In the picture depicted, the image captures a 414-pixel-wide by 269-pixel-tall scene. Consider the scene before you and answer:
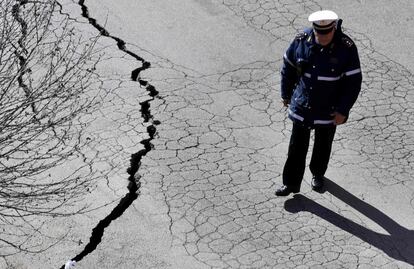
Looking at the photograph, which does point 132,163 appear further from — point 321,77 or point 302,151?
point 321,77

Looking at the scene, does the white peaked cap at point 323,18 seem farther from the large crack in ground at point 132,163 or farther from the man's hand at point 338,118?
the large crack in ground at point 132,163

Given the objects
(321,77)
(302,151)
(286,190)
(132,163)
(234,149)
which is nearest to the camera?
(321,77)

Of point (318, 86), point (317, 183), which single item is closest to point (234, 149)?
point (317, 183)

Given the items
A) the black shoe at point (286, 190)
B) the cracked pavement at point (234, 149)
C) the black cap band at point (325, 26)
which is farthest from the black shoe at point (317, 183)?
the black cap band at point (325, 26)

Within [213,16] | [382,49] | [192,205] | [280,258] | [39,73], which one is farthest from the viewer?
[213,16]

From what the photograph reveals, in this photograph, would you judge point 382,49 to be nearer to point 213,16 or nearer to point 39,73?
point 213,16

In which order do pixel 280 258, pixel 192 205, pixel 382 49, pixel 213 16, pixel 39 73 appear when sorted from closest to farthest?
pixel 280 258
pixel 192 205
pixel 39 73
pixel 382 49
pixel 213 16

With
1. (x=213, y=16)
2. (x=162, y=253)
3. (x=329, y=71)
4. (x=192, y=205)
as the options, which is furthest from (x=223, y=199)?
(x=213, y=16)

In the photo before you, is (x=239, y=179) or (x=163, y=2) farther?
(x=163, y=2)
